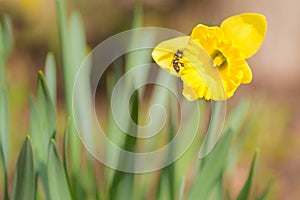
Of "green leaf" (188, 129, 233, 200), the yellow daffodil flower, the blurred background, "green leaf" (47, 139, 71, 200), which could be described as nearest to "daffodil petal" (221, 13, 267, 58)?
the yellow daffodil flower

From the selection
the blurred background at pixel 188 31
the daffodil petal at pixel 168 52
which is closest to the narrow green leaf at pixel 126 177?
the daffodil petal at pixel 168 52

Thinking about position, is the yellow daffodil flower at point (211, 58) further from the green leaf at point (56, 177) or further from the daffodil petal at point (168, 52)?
the green leaf at point (56, 177)

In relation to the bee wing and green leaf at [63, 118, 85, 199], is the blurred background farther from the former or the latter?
the bee wing

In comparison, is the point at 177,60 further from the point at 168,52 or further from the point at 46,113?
the point at 46,113

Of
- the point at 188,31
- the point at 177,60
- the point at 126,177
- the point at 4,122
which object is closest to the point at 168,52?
the point at 177,60

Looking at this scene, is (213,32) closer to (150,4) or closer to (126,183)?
(126,183)

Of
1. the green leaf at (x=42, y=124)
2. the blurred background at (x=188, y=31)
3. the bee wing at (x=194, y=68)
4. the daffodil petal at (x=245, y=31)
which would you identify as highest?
the blurred background at (x=188, y=31)
